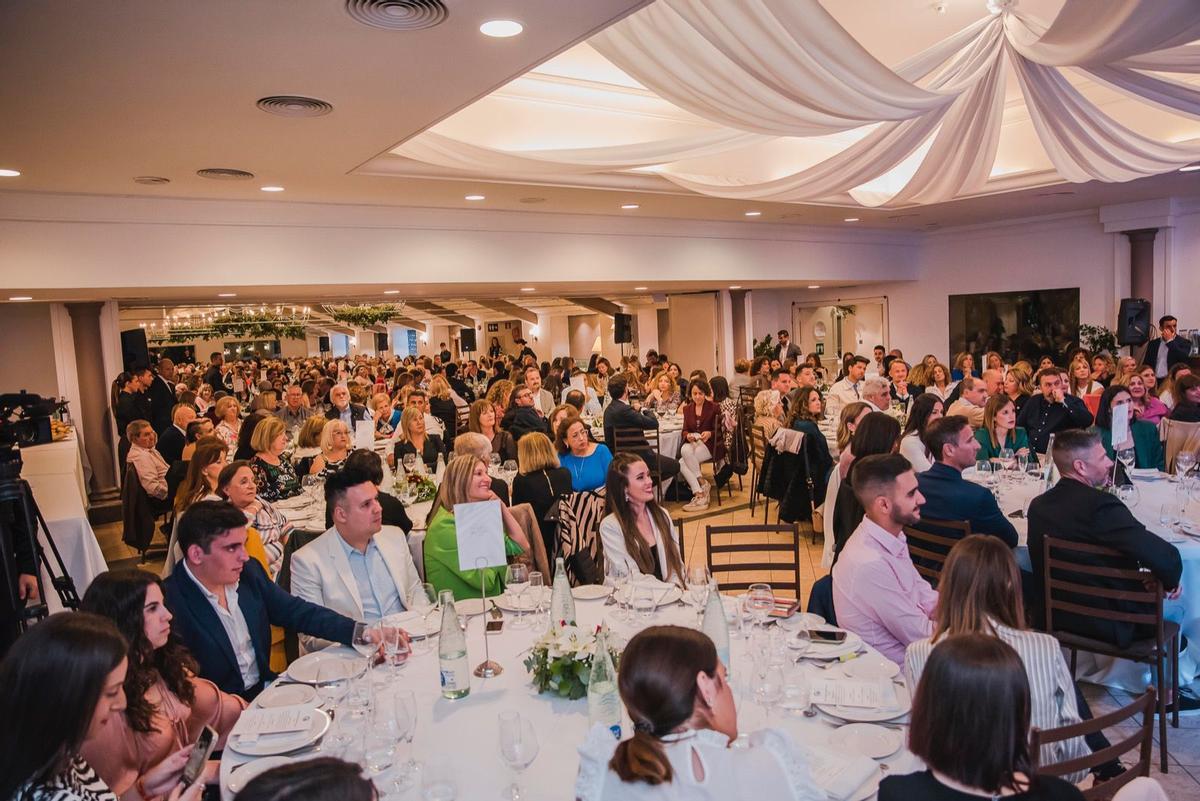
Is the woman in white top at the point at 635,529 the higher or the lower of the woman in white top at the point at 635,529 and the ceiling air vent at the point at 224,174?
the lower

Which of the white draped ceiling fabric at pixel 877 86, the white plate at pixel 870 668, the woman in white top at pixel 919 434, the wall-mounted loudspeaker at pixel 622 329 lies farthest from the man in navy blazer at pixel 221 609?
the wall-mounted loudspeaker at pixel 622 329

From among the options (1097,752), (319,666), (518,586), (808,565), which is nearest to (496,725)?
(319,666)

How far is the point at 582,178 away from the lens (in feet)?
22.2

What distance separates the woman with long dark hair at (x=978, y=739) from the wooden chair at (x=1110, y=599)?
2.22 meters

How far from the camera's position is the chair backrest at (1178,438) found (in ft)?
18.7

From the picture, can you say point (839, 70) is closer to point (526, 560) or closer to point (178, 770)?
point (526, 560)

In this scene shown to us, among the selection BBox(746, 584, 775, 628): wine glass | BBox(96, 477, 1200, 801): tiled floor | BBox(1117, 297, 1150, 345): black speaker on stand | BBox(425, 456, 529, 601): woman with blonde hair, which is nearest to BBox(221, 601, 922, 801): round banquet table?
BBox(746, 584, 775, 628): wine glass

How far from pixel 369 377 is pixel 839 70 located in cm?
1409

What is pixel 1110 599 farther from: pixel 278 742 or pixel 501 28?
pixel 501 28

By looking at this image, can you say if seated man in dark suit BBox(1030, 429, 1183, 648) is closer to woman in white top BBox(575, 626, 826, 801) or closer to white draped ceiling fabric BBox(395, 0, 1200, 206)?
white draped ceiling fabric BBox(395, 0, 1200, 206)

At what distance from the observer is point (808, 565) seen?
6430 millimetres

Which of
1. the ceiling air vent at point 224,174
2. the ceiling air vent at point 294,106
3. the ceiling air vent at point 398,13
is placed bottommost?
the ceiling air vent at point 398,13

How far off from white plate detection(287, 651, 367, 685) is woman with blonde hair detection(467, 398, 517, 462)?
4097 millimetres

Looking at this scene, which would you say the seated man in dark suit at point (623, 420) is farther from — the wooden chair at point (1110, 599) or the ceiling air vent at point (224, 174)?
the wooden chair at point (1110, 599)
